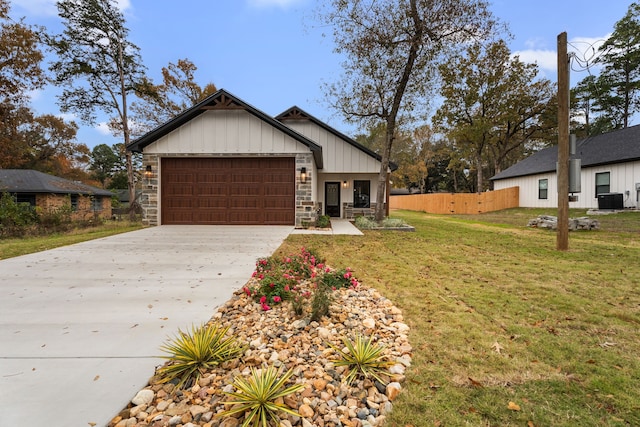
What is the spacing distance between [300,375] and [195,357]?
736 millimetres

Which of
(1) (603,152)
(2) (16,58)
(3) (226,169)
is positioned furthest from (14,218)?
(1) (603,152)

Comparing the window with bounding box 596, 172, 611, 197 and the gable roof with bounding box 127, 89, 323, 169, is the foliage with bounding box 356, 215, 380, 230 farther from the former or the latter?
the window with bounding box 596, 172, 611, 197

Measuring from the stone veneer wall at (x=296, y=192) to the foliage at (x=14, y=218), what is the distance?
148 inches

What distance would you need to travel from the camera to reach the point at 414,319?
2.99 meters

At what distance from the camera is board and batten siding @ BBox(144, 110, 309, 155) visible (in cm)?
1077

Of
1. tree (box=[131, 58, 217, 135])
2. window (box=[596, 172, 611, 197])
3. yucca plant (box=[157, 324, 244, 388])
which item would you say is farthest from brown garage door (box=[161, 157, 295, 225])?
window (box=[596, 172, 611, 197])

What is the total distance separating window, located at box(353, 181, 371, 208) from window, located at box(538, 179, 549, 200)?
12.8m

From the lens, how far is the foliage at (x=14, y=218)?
31.8ft

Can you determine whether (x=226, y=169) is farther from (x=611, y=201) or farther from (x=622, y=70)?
(x=622, y=70)

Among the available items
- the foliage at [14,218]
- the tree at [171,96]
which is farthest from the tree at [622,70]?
the foliage at [14,218]

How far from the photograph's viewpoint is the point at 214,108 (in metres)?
10.4

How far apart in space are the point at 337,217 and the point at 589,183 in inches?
560

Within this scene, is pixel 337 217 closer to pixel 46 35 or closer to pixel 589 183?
pixel 589 183

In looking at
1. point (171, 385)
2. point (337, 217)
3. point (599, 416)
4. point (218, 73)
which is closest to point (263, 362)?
point (171, 385)
